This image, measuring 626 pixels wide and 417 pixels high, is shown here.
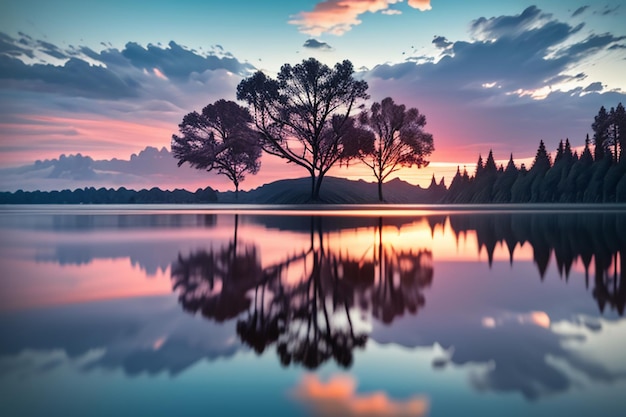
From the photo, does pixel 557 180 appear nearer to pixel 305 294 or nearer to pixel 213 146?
pixel 213 146

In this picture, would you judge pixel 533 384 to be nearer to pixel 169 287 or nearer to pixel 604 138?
pixel 169 287

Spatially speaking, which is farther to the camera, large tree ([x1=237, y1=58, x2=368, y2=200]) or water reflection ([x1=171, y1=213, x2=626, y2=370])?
large tree ([x1=237, y1=58, x2=368, y2=200])

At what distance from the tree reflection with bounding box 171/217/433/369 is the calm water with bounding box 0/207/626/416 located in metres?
0.03

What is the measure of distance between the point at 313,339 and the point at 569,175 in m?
91.6

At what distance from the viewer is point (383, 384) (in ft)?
9.04

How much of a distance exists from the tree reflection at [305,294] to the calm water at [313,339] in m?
0.03

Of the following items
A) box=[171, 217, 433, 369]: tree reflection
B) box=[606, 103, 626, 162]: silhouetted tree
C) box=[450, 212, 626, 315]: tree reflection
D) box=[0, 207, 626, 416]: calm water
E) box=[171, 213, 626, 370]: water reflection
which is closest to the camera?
box=[0, 207, 626, 416]: calm water

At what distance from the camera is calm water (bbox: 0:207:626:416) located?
2557 millimetres

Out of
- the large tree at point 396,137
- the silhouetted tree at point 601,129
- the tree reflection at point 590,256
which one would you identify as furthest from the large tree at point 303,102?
the silhouetted tree at point 601,129

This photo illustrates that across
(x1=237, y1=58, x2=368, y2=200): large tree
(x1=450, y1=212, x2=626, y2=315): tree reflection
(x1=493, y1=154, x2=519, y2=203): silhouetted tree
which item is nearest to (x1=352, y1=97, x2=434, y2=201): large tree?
(x1=237, y1=58, x2=368, y2=200): large tree

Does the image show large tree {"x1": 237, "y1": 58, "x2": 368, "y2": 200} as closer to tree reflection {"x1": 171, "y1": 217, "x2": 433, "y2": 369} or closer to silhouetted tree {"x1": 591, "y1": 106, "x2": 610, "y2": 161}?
tree reflection {"x1": 171, "y1": 217, "x2": 433, "y2": 369}

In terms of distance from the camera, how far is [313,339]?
3.66 meters

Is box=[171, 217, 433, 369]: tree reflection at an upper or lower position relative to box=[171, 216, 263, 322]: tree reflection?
lower

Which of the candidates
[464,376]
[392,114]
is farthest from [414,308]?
[392,114]
